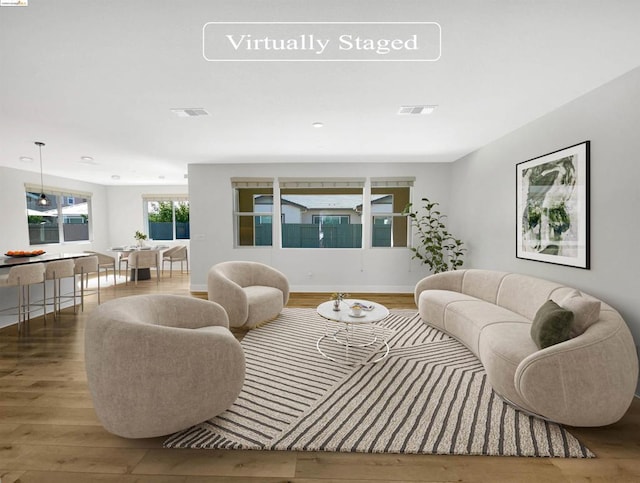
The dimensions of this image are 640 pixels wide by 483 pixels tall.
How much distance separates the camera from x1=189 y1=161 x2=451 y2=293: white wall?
6008mm

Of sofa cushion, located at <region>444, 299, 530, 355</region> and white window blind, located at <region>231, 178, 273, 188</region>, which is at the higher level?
white window blind, located at <region>231, 178, 273, 188</region>

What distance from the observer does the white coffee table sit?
9.95 ft

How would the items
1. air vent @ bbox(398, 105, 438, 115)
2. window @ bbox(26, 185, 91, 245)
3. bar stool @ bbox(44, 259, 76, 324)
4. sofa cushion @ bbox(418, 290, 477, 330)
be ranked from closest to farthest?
air vent @ bbox(398, 105, 438, 115) < sofa cushion @ bbox(418, 290, 477, 330) < bar stool @ bbox(44, 259, 76, 324) < window @ bbox(26, 185, 91, 245)

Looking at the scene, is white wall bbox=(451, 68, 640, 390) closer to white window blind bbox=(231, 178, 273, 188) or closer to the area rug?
the area rug

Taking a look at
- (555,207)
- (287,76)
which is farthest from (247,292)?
(555,207)

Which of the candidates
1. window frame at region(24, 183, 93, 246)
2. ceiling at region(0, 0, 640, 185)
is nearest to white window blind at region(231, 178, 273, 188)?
ceiling at region(0, 0, 640, 185)

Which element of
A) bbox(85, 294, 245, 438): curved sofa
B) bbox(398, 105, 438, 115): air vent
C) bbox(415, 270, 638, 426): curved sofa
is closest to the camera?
bbox(85, 294, 245, 438): curved sofa

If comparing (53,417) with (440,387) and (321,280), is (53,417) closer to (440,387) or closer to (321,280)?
(440,387)

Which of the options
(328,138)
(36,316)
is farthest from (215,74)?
(36,316)

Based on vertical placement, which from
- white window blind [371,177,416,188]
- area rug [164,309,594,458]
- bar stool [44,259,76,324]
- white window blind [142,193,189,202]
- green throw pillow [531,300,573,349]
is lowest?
area rug [164,309,594,458]

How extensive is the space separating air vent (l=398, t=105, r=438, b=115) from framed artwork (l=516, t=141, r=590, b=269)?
4.56ft

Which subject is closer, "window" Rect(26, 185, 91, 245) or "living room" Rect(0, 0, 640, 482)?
"living room" Rect(0, 0, 640, 482)

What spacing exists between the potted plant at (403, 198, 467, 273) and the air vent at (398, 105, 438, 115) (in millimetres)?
2475

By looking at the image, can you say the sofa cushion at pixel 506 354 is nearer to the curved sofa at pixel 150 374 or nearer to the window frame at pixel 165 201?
the curved sofa at pixel 150 374
